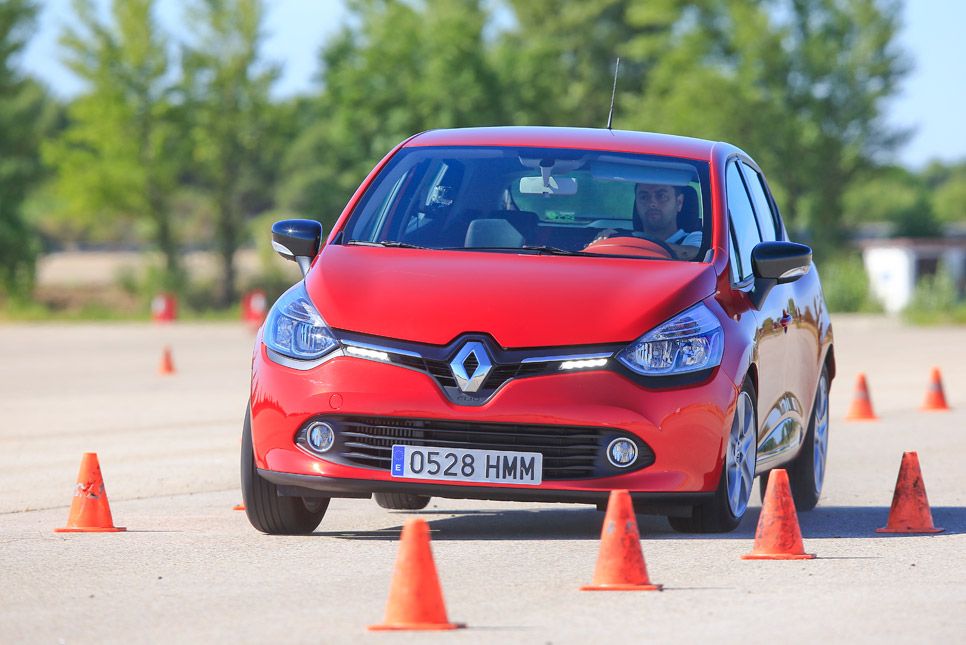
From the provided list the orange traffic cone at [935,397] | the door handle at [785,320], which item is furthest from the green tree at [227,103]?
the door handle at [785,320]

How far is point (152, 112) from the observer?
187 feet

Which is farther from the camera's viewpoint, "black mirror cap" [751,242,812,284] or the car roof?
the car roof

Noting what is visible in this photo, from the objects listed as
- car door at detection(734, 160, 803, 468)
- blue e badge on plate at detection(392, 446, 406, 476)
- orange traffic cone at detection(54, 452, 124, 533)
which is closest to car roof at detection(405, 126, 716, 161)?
car door at detection(734, 160, 803, 468)

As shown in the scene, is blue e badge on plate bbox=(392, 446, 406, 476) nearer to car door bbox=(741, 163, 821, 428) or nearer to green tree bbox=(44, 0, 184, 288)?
car door bbox=(741, 163, 821, 428)

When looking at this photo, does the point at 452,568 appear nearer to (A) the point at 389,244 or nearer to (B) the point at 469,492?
(B) the point at 469,492

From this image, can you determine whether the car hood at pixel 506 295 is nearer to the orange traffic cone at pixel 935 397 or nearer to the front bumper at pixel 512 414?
the front bumper at pixel 512 414

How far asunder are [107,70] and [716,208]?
4991 centimetres

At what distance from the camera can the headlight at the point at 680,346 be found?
309 inches

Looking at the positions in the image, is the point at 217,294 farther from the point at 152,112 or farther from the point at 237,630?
the point at 237,630

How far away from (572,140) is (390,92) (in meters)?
58.2

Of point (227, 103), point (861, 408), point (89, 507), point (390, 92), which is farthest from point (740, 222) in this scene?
point (390, 92)

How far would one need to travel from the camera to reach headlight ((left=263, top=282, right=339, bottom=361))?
26.2 ft

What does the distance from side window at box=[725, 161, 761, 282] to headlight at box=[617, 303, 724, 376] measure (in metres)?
0.68

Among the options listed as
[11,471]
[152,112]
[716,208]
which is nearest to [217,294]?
[152,112]
